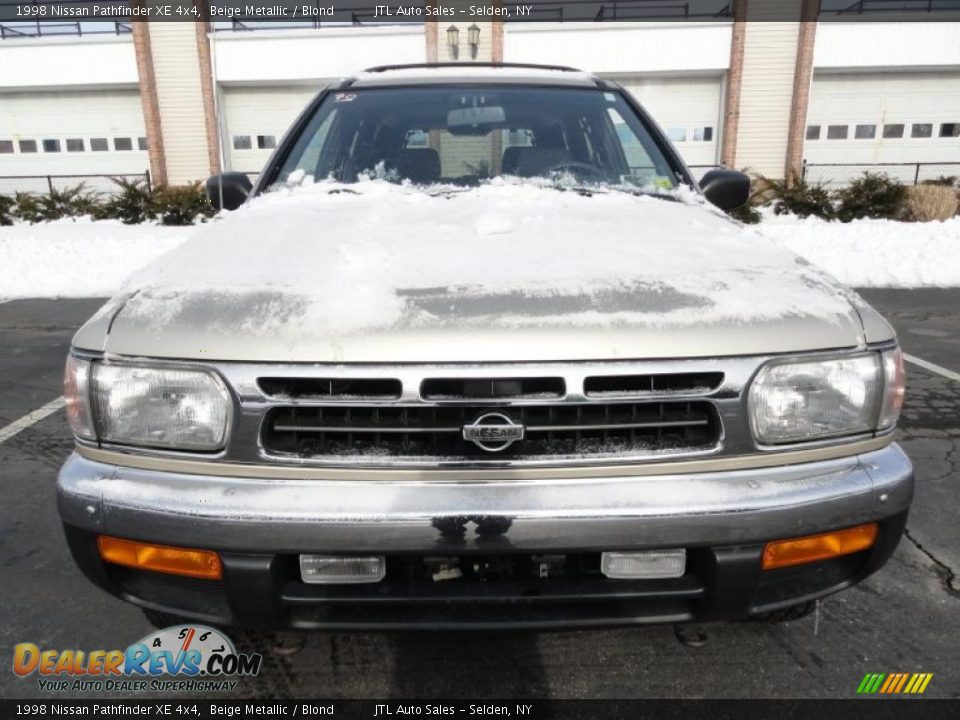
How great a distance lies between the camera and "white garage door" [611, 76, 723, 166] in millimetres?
19000

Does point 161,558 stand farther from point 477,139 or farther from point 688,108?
point 688,108

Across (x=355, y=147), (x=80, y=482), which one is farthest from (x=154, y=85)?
(x=80, y=482)

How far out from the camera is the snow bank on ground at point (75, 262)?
314 inches

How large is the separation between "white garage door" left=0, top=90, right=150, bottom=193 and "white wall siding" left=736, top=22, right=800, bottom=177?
18.2m

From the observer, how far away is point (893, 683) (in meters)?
1.90

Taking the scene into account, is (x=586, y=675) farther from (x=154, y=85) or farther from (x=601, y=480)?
(x=154, y=85)

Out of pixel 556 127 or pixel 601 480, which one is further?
pixel 556 127

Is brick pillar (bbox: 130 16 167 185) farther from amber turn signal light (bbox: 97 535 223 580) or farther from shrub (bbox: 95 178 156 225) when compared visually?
amber turn signal light (bbox: 97 535 223 580)

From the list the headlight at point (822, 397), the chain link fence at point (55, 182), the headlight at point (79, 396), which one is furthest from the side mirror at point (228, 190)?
the chain link fence at point (55, 182)

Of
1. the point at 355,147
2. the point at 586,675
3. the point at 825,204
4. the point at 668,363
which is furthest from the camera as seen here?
the point at 825,204

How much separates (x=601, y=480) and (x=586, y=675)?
793mm

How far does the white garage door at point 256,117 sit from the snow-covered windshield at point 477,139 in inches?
715

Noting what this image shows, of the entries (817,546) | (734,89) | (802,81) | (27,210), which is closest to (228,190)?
(817,546)

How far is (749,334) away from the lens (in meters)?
1.47
